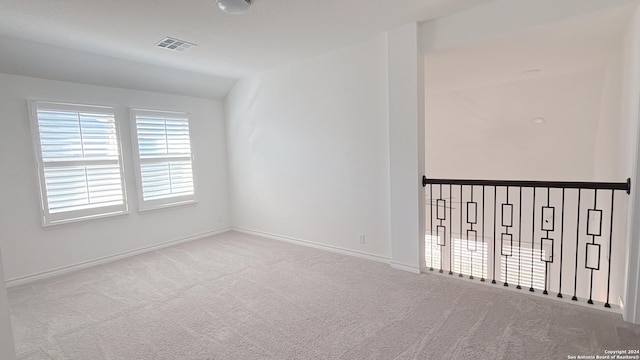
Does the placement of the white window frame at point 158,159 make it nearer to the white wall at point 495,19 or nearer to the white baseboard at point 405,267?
the white baseboard at point 405,267

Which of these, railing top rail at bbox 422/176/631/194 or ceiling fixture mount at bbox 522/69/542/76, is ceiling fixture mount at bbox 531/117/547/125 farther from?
railing top rail at bbox 422/176/631/194

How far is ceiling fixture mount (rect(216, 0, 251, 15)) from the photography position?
238cm

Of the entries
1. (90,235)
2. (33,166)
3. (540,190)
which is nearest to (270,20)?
(33,166)

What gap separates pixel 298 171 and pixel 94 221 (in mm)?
2743

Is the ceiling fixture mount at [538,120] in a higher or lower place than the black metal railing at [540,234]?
higher

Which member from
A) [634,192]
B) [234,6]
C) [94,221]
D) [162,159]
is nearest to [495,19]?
[634,192]

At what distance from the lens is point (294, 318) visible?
248cm

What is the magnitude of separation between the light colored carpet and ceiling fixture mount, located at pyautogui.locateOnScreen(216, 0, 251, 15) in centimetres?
257

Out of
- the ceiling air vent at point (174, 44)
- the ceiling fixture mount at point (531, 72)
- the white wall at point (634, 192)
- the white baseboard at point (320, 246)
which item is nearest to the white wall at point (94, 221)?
the white baseboard at point (320, 246)

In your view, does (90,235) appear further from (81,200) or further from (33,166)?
(33,166)

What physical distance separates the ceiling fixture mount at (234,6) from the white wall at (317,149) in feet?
4.97

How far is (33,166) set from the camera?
3404 millimetres

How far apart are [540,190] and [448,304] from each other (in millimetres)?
4171

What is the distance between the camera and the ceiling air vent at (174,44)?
3.24 metres
